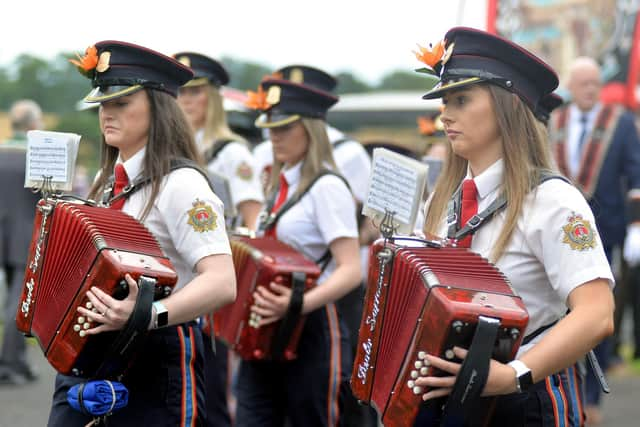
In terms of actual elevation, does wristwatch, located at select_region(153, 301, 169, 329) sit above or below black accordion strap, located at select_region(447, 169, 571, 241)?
below

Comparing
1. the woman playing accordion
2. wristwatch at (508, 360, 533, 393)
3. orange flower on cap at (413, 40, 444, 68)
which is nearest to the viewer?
wristwatch at (508, 360, 533, 393)

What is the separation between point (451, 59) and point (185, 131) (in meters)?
1.12

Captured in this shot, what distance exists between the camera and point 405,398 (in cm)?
274

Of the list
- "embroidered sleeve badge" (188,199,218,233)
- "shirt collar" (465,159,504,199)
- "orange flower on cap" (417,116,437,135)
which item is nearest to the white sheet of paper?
"embroidered sleeve badge" (188,199,218,233)

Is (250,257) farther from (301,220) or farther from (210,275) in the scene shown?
(210,275)

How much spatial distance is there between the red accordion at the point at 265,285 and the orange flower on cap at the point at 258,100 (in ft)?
3.04

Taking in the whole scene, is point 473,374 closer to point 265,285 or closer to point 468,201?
point 468,201

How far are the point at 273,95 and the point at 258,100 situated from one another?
0.48 ft

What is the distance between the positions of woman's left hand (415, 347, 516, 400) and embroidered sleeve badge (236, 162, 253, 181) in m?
3.53

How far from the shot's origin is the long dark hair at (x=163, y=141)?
3.61m

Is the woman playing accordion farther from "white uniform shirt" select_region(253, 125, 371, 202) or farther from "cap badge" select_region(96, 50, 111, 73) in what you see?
"white uniform shirt" select_region(253, 125, 371, 202)

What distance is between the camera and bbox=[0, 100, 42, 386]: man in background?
8273 mm

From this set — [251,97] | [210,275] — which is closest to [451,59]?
[210,275]

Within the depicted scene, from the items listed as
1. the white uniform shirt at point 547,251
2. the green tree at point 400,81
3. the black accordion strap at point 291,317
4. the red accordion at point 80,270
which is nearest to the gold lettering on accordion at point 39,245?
the red accordion at point 80,270
